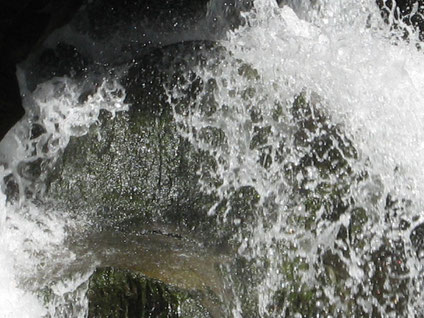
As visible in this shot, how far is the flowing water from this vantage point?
9.92ft

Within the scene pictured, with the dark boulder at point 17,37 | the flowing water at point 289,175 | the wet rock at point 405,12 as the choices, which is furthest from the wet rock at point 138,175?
the wet rock at point 405,12

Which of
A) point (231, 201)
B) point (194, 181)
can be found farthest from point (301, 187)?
point (194, 181)

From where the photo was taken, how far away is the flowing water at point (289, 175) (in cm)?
302

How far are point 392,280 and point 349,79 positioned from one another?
150 centimetres

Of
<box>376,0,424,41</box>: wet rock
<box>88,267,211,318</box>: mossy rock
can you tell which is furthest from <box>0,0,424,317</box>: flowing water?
<box>376,0,424,41</box>: wet rock

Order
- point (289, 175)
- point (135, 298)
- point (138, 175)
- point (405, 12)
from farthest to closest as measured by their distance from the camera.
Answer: point (405, 12)
point (138, 175)
point (289, 175)
point (135, 298)

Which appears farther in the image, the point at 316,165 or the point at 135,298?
the point at 316,165

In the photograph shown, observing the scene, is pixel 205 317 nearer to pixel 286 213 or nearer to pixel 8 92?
pixel 286 213

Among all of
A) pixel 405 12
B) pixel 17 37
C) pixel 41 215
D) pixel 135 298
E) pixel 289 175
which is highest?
pixel 405 12

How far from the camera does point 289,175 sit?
134 inches

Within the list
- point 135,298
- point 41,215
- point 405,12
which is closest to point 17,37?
point 41,215

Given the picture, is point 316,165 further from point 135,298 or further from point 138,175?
point 135,298

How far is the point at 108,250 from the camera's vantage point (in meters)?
3.34

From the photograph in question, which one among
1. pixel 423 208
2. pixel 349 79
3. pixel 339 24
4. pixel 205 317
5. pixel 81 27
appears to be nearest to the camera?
pixel 205 317
